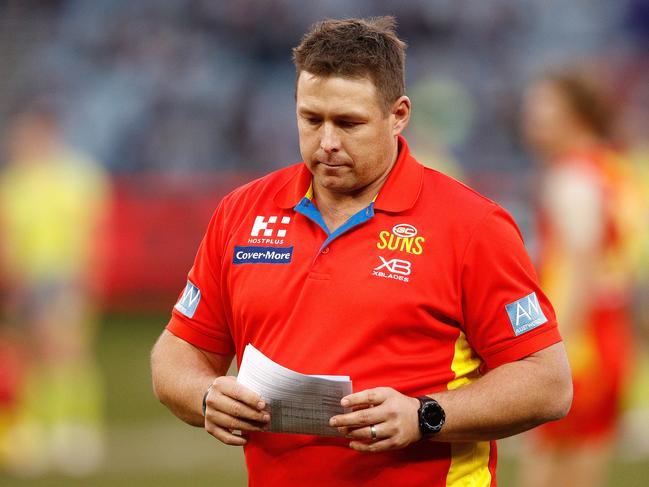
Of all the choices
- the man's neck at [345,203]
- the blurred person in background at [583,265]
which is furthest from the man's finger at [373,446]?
the blurred person in background at [583,265]

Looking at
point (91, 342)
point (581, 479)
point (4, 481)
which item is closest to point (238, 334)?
point (581, 479)

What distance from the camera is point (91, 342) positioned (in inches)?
551

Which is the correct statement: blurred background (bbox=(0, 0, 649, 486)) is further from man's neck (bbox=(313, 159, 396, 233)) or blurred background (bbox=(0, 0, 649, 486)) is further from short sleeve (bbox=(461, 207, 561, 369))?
short sleeve (bbox=(461, 207, 561, 369))

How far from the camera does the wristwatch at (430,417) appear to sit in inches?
130

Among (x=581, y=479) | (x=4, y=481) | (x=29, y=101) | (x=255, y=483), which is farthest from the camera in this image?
(x=29, y=101)

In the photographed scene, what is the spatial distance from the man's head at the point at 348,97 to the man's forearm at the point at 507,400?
2.33 feet

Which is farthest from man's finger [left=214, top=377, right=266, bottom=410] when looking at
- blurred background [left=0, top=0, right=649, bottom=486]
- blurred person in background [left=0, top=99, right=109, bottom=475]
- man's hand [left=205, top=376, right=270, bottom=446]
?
blurred background [left=0, top=0, right=649, bottom=486]

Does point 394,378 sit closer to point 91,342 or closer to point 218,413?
point 218,413

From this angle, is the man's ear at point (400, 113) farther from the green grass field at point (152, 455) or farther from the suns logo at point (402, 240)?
the green grass field at point (152, 455)

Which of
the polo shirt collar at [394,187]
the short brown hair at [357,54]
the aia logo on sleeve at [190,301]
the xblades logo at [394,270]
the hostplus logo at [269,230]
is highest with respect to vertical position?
the short brown hair at [357,54]

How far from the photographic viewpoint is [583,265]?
585 cm

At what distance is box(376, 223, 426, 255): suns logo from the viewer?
3492 millimetres

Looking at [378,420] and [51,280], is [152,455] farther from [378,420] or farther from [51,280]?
[378,420]

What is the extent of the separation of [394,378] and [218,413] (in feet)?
1.68
